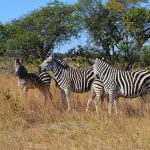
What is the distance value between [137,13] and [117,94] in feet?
57.9

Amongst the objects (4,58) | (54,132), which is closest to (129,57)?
(4,58)

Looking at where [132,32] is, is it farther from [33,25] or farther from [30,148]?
[30,148]

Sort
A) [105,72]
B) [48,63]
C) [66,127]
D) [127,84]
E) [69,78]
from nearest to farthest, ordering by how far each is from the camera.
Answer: [66,127] → [127,84] → [105,72] → [69,78] → [48,63]

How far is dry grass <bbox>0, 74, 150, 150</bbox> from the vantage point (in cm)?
846

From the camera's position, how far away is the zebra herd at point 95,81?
11922 millimetres

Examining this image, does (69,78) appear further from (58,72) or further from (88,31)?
(88,31)

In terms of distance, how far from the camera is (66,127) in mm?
10078

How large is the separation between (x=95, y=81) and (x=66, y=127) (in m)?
2.86

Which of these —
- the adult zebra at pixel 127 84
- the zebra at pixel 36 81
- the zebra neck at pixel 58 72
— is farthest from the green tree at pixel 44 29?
the adult zebra at pixel 127 84

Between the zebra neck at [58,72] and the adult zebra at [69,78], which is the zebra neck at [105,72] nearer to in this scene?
the adult zebra at [69,78]

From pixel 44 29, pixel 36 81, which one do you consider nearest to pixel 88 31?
pixel 44 29

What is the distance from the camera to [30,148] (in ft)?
27.5

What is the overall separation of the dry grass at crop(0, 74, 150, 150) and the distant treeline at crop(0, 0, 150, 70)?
13.5 meters

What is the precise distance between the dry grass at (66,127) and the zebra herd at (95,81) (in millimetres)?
399
